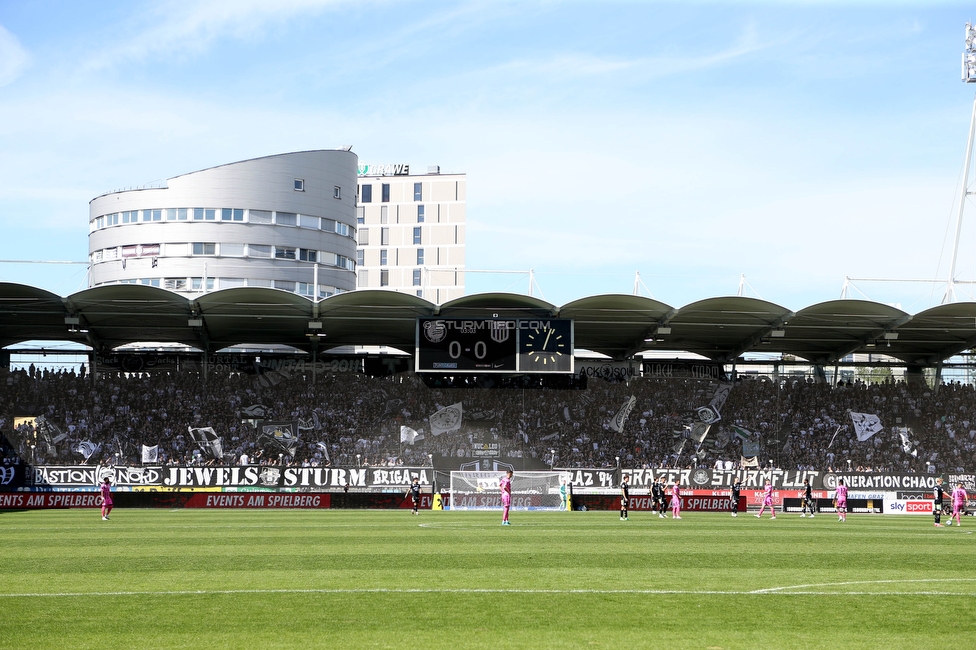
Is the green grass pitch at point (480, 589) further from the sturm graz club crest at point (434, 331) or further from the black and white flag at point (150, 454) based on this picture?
the sturm graz club crest at point (434, 331)

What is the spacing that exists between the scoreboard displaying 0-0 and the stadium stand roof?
610mm

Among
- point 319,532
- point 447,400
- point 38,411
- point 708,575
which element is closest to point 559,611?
point 708,575

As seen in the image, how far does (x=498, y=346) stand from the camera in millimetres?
47219

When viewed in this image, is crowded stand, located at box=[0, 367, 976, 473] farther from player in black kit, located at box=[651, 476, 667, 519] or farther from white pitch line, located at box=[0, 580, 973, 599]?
white pitch line, located at box=[0, 580, 973, 599]

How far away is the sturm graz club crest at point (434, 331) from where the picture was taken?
1873 inches

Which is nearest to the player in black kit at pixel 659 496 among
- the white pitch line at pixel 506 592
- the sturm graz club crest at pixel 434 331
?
the sturm graz club crest at pixel 434 331

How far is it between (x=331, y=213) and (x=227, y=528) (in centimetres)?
6207

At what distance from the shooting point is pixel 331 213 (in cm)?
8675

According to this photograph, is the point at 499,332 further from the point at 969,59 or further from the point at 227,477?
the point at 969,59

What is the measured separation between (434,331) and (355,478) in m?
8.88

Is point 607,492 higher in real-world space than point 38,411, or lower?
lower

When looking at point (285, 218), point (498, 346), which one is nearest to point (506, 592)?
point (498, 346)

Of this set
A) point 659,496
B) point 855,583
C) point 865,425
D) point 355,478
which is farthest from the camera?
point 865,425

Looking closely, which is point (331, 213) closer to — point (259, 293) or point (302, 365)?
point (302, 365)
